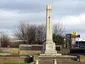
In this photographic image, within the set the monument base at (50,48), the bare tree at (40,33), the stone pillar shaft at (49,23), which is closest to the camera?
the stone pillar shaft at (49,23)

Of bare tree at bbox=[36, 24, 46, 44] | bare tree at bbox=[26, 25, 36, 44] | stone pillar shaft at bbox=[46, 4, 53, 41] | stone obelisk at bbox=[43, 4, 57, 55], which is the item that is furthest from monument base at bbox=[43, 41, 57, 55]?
bare tree at bbox=[36, 24, 46, 44]

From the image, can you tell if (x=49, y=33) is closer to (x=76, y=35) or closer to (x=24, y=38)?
(x=24, y=38)

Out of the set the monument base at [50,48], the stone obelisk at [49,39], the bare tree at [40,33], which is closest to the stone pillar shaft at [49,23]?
the stone obelisk at [49,39]

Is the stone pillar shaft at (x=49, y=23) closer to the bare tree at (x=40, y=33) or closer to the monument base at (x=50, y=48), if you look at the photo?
the monument base at (x=50, y=48)

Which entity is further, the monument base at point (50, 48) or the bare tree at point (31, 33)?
the bare tree at point (31, 33)

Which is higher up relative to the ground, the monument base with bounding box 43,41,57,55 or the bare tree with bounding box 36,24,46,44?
the bare tree with bounding box 36,24,46,44

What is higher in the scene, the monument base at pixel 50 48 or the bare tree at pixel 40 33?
the bare tree at pixel 40 33

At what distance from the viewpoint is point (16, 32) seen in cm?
9412

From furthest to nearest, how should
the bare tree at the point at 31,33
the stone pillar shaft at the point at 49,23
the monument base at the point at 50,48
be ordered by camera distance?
the bare tree at the point at 31,33, the monument base at the point at 50,48, the stone pillar shaft at the point at 49,23

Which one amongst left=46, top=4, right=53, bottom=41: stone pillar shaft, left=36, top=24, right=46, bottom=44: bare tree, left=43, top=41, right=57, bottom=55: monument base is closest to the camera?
left=46, top=4, right=53, bottom=41: stone pillar shaft

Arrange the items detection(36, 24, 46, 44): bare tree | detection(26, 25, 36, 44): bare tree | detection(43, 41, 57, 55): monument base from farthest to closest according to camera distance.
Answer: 1. detection(36, 24, 46, 44): bare tree
2. detection(26, 25, 36, 44): bare tree
3. detection(43, 41, 57, 55): monument base

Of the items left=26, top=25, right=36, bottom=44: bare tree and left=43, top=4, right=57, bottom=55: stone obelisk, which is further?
left=26, top=25, right=36, bottom=44: bare tree

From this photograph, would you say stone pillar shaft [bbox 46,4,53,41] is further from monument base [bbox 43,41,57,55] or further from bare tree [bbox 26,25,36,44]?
bare tree [bbox 26,25,36,44]

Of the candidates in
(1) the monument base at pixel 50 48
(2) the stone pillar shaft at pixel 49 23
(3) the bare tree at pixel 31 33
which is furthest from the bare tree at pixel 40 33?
(2) the stone pillar shaft at pixel 49 23
